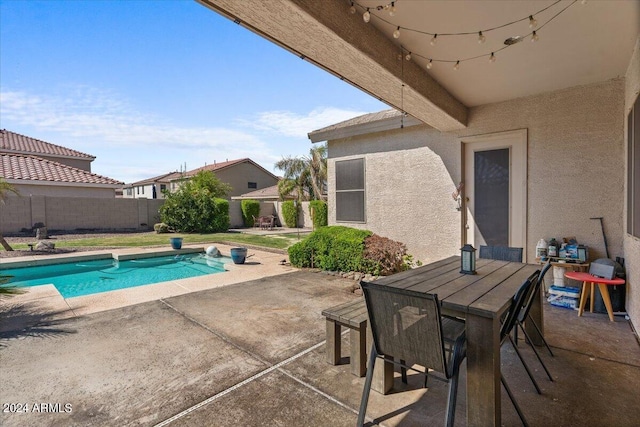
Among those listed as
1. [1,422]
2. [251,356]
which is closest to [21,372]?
[1,422]

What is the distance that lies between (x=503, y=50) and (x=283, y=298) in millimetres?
4757

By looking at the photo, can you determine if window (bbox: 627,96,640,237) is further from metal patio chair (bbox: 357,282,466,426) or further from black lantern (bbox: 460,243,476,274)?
metal patio chair (bbox: 357,282,466,426)

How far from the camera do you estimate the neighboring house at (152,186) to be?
3259cm

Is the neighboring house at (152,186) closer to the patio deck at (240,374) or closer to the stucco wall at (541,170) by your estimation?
the stucco wall at (541,170)

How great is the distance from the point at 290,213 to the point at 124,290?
16042mm

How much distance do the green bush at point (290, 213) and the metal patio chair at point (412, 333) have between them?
63.2ft

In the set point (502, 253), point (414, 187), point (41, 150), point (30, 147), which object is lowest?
point (502, 253)

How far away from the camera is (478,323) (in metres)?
1.99

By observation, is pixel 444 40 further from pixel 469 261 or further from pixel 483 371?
pixel 483 371

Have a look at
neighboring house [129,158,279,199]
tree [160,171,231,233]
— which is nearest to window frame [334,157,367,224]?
tree [160,171,231,233]

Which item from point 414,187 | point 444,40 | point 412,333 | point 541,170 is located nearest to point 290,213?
point 414,187

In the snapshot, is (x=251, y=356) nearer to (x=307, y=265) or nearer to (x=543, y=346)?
(x=543, y=346)

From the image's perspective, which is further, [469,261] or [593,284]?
[593,284]

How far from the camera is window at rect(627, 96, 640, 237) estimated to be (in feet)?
11.5
